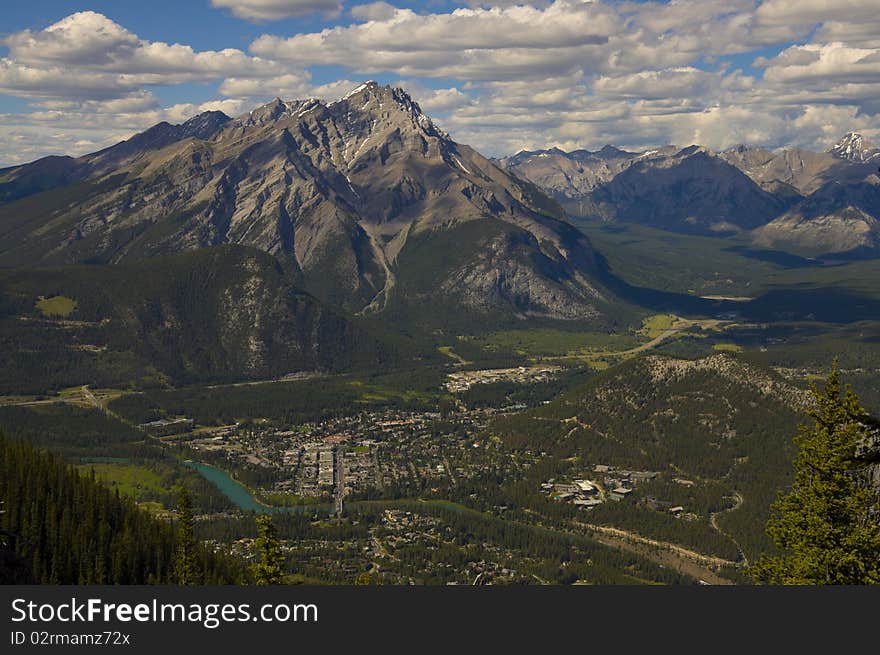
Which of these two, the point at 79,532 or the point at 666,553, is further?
the point at 666,553

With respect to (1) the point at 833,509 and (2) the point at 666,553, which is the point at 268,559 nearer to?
(1) the point at 833,509

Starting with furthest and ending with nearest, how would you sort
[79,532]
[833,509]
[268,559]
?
[79,532]
[268,559]
[833,509]

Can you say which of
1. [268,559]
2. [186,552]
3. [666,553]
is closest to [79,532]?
[186,552]

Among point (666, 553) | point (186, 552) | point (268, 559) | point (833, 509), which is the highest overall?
point (833, 509)

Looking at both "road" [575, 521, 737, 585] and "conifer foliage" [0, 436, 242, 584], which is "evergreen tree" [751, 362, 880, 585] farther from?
"road" [575, 521, 737, 585]

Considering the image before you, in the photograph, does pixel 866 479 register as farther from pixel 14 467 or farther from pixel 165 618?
pixel 14 467

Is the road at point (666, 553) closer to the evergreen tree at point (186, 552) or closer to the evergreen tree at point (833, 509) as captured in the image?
the evergreen tree at point (186, 552)

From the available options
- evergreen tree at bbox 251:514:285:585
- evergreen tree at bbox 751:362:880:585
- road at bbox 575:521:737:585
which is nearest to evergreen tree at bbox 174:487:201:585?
evergreen tree at bbox 251:514:285:585

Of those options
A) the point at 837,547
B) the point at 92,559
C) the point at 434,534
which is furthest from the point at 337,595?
the point at 434,534
